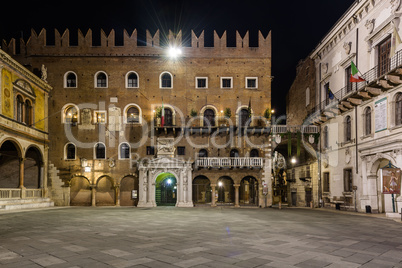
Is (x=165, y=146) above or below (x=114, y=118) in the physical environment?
below

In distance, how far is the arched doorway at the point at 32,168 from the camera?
1081 inches

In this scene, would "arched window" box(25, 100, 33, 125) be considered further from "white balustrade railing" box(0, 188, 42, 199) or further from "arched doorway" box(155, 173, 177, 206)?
"arched doorway" box(155, 173, 177, 206)

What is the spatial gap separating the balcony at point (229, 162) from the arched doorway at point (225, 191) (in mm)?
3282

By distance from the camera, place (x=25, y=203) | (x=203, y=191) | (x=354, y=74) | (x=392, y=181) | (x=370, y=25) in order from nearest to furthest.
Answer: (x=392, y=181) < (x=354, y=74) < (x=370, y=25) < (x=25, y=203) < (x=203, y=191)

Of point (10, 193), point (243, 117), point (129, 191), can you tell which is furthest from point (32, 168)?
point (243, 117)

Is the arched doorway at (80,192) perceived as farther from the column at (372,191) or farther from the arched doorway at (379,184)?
the arched doorway at (379,184)

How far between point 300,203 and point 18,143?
25861 millimetres

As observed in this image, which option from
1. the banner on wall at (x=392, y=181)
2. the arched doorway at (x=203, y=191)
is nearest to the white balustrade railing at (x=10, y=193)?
the arched doorway at (x=203, y=191)

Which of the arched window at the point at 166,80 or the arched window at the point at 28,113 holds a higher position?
the arched window at the point at 166,80

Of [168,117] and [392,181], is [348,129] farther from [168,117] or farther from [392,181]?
[168,117]

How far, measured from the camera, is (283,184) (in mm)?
46938

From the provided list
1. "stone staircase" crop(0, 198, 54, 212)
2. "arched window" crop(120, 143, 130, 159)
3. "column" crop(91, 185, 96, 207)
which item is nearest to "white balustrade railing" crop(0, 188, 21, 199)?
"stone staircase" crop(0, 198, 54, 212)

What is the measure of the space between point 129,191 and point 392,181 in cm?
2046

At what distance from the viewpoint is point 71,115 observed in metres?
30.1
